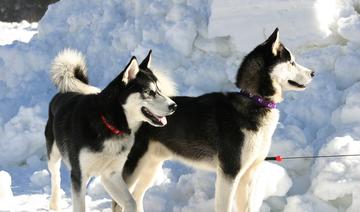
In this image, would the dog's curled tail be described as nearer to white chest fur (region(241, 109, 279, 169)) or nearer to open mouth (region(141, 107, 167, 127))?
open mouth (region(141, 107, 167, 127))

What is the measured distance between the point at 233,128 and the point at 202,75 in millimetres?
2476

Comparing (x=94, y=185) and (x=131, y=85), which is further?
(x=94, y=185)

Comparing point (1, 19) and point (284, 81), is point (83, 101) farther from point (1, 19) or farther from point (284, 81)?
point (1, 19)

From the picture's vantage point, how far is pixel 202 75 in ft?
23.5

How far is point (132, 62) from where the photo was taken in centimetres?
446

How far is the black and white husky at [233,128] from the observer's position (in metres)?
4.72

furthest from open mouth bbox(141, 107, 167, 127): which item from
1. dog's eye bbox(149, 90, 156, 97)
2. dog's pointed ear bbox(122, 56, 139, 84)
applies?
dog's pointed ear bbox(122, 56, 139, 84)

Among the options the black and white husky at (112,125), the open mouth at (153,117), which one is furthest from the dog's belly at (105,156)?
the open mouth at (153,117)

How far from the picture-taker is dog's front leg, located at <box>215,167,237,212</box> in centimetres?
474

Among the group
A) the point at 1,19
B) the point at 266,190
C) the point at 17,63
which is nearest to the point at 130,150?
the point at 266,190

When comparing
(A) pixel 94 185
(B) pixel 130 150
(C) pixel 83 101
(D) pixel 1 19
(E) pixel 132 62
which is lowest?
(D) pixel 1 19

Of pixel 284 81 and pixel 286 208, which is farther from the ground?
pixel 284 81

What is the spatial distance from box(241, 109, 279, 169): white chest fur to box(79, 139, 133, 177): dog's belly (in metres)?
0.87

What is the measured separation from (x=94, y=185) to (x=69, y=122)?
1553mm
